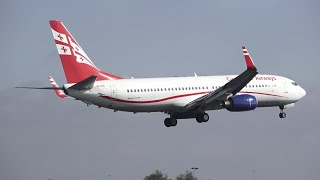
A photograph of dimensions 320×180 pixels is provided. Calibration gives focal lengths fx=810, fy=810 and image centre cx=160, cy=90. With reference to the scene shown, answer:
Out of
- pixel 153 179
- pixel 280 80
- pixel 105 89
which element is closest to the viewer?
pixel 105 89

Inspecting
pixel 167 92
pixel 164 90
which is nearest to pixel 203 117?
pixel 167 92

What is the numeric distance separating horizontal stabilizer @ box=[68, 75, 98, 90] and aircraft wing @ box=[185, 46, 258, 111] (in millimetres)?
11555

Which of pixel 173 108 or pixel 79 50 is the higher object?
pixel 79 50

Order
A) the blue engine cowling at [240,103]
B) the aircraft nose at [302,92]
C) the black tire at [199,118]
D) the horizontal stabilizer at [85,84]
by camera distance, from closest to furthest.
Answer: the horizontal stabilizer at [85,84] → the blue engine cowling at [240,103] → the black tire at [199,118] → the aircraft nose at [302,92]

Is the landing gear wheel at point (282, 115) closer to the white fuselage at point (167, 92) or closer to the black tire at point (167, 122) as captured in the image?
the white fuselage at point (167, 92)

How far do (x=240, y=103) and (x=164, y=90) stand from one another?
792 centimetres

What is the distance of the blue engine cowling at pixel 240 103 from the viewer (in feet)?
273

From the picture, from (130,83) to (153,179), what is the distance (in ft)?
35.7

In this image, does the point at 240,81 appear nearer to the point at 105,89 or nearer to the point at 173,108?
the point at 173,108

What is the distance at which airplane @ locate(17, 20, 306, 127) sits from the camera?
259 ft

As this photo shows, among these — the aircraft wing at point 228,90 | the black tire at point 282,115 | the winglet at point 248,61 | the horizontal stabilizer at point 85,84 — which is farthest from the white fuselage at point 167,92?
the winglet at point 248,61

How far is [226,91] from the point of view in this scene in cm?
8181

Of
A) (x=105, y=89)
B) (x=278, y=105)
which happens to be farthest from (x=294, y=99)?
(x=105, y=89)

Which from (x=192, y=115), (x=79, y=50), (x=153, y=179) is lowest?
(x=153, y=179)
